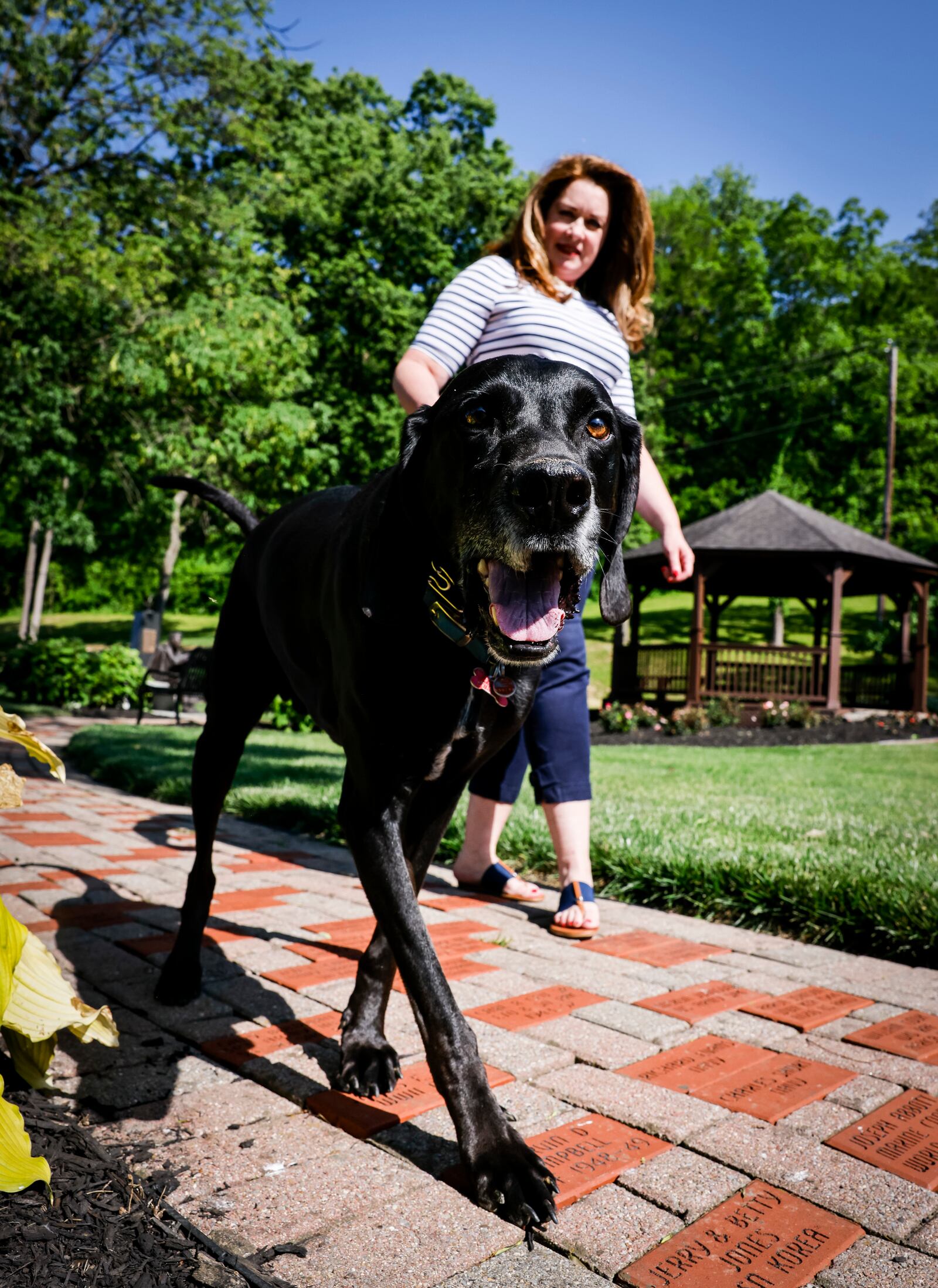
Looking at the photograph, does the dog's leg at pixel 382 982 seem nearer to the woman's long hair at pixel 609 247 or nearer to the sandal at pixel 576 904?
the sandal at pixel 576 904

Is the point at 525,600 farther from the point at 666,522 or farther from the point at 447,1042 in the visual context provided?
the point at 666,522

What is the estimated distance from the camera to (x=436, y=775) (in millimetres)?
2078

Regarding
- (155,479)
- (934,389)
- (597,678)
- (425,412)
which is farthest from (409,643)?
(934,389)

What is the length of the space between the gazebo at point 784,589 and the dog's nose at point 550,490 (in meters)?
15.7

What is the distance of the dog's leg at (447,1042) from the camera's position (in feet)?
5.22

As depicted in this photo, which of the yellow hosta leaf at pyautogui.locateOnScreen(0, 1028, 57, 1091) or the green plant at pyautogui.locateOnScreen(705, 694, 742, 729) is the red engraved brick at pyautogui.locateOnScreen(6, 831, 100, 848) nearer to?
the yellow hosta leaf at pyautogui.locateOnScreen(0, 1028, 57, 1091)

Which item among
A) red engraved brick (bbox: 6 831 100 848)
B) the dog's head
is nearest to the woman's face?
the dog's head

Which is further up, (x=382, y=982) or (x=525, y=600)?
(x=525, y=600)

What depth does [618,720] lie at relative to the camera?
51.1ft

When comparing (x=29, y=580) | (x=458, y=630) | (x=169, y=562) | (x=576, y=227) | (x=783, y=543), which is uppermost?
(x=783, y=543)

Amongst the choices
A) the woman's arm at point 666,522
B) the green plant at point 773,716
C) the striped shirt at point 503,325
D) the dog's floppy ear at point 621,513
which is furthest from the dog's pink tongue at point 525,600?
the green plant at point 773,716

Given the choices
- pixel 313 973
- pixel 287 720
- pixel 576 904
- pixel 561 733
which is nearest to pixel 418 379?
pixel 561 733

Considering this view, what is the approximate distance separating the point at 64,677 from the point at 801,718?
40.0 ft

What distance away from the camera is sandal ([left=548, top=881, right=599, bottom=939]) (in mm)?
3295
